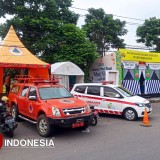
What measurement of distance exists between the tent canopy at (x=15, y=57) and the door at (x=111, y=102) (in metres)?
5.00

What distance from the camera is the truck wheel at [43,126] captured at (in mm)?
8656

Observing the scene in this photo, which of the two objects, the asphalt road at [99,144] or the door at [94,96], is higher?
the door at [94,96]

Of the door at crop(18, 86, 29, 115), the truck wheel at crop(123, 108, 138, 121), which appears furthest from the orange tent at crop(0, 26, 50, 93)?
the truck wheel at crop(123, 108, 138, 121)

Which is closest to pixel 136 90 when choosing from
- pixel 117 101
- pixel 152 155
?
pixel 117 101

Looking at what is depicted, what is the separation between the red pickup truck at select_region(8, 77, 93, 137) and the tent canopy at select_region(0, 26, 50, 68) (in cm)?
400

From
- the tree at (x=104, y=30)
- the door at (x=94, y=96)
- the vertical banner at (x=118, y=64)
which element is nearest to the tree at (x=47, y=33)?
the vertical banner at (x=118, y=64)

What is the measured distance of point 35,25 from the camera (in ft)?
70.5

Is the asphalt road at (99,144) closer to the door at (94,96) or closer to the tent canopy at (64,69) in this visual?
the door at (94,96)

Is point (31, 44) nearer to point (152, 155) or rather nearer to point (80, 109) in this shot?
point (80, 109)

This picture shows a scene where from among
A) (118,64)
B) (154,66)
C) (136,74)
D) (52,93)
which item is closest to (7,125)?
(52,93)

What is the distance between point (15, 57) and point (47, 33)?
6.70 metres

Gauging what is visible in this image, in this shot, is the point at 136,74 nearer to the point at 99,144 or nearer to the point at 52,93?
the point at 52,93

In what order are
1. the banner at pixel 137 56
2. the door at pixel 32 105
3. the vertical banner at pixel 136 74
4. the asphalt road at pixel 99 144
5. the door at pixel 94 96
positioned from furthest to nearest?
the vertical banner at pixel 136 74
the banner at pixel 137 56
the door at pixel 94 96
the door at pixel 32 105
the asphalt road at pixel 99 144

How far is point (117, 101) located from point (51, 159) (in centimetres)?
672
